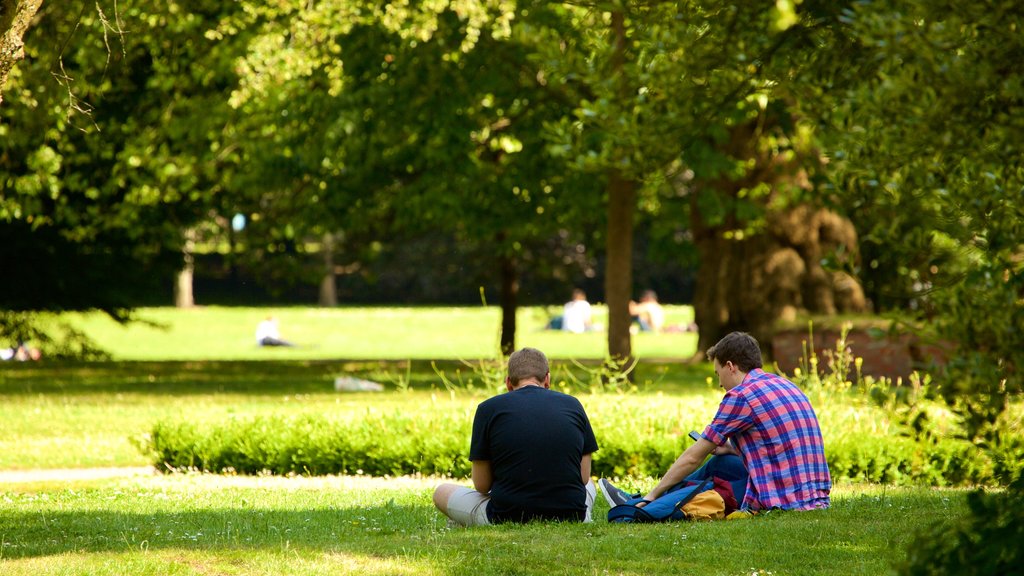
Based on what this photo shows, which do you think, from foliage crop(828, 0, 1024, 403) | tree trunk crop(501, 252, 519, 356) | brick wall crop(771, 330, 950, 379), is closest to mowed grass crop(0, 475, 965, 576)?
foliage crop(828, 0, 1024, 403)

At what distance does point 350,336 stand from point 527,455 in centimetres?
3186

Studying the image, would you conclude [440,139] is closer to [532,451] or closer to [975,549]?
[532,451]

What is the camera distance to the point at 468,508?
662cm

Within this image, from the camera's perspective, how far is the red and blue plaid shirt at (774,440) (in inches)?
266

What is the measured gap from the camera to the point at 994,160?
365 cm

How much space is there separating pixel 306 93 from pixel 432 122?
1924mm

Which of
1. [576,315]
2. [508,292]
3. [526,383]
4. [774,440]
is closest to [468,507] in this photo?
[526,383]

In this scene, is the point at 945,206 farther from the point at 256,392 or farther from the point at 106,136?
the point at 106,136

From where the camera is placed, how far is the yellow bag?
6863 millimetres

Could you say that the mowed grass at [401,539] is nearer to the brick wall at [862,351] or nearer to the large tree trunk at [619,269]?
the large tree trunk at [619,269]

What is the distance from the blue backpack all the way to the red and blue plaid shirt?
380 millimetres

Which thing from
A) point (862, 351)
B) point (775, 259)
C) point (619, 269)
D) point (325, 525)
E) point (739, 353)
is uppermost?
point (775, 259)

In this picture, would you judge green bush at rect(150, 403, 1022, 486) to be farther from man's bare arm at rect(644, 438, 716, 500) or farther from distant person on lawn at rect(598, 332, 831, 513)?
man's bare arm at rect(644, 438, 716, 500)

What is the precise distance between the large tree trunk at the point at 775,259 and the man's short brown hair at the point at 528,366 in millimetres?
13902
